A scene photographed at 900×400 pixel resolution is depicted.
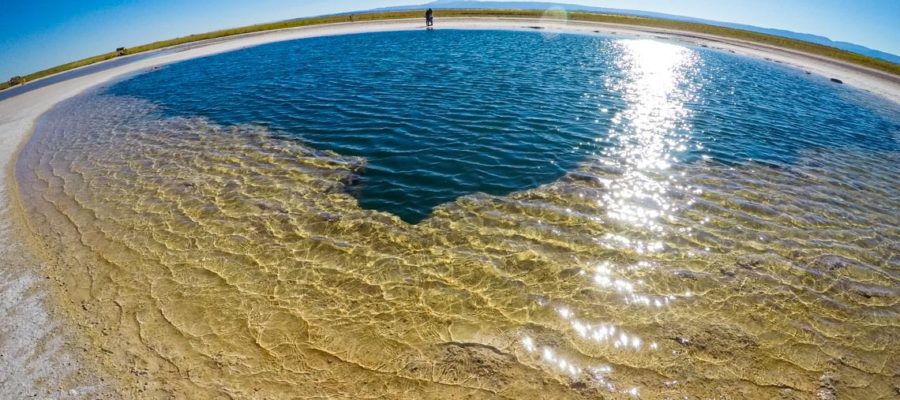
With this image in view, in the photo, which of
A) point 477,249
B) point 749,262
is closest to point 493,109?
point 477,249

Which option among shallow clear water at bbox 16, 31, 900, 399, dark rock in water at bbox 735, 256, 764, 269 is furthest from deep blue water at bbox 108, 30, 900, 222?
dark rock in water at bbox 735, 256, 764, 269

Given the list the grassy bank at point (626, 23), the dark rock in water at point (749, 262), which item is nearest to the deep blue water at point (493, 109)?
the dark rock in water at point (749, 262)

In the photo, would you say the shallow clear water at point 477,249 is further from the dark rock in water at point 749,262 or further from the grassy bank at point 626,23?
the grassy bank at point 626,23

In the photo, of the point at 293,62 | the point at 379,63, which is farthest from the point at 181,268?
the point at 293,62

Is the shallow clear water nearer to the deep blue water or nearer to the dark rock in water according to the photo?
the dark rock in water

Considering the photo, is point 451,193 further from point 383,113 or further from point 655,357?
point 383,113

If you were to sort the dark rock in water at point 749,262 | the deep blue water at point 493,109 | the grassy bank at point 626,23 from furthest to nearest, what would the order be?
the grassy bank at point 626,23 → the deep blue water at point 493,109 → the dark rock in water at point 749,262
